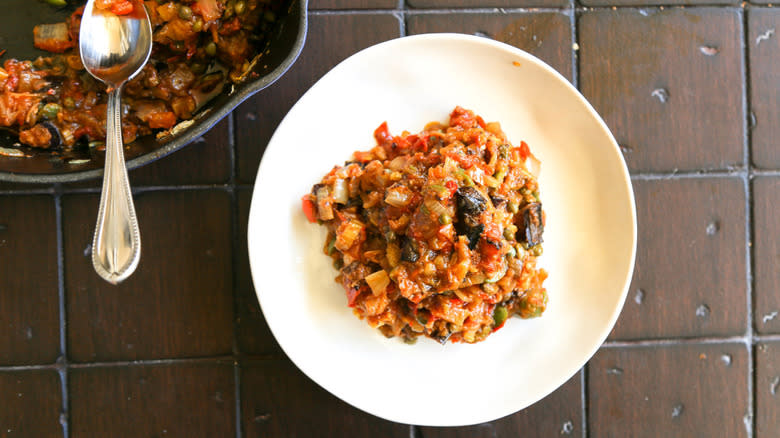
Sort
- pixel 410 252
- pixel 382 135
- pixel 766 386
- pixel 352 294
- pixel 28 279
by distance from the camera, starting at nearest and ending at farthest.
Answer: pixel 410 252, pixel 352 294, pixel 382 135, pixel 28 279, pixel 766 386

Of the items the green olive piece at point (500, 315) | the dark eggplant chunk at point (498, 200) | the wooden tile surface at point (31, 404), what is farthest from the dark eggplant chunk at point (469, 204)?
the wooden tile surface at point (31, 404)

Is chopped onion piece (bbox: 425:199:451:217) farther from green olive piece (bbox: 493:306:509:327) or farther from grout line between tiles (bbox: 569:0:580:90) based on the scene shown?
grout line between tiles (bbox: 569:0:580:90)

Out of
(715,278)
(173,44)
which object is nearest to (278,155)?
(173,44)

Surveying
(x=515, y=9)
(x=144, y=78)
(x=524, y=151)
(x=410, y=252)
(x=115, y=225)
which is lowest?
(x=410, y=252)

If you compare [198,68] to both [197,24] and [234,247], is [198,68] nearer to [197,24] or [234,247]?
[197,24]

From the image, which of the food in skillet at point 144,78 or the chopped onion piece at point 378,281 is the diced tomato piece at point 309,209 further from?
the food in skillet at point 144,78

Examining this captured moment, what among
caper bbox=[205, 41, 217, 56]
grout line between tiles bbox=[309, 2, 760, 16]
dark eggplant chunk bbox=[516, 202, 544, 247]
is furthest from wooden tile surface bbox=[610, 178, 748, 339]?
caper bbox=[205, 41, 217, 56]

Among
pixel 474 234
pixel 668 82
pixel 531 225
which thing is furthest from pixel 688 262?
pixel 474 234

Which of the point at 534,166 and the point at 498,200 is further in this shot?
the point at 534,166
